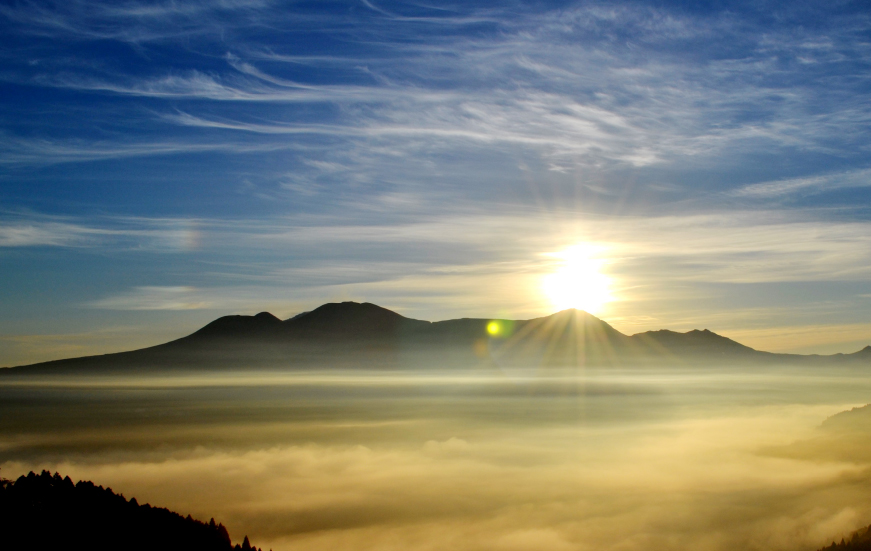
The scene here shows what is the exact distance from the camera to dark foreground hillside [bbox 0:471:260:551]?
89.2 meters

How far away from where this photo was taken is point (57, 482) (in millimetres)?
106375

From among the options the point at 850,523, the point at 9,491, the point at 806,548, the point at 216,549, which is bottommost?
the point at 806,548

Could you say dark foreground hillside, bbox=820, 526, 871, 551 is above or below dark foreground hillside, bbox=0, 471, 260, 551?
below

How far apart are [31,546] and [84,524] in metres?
10.0

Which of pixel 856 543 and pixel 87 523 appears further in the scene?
pixel 856 543

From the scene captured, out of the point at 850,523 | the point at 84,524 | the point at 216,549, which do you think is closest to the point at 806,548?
the point at 850,523

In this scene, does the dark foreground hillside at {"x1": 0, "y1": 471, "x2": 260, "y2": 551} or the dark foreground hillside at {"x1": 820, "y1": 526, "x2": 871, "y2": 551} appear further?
the dark foreground hillside at {"x1": 820, "y1": 526, "x2": 871, "y2": 551}

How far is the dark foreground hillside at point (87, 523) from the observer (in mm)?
89188

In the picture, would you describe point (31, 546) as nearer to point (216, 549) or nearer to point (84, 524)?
point (84, 524)

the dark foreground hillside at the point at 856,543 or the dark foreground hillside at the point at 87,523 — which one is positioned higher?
the dark foreground hillside at the point at 87,523

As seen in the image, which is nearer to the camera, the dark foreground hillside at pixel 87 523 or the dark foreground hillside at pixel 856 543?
the dark foreground hillside at pixel 87 523

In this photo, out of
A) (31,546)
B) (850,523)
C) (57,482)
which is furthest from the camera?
(850,523)

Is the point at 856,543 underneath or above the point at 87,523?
underneath

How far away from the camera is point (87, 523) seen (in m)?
95.9
